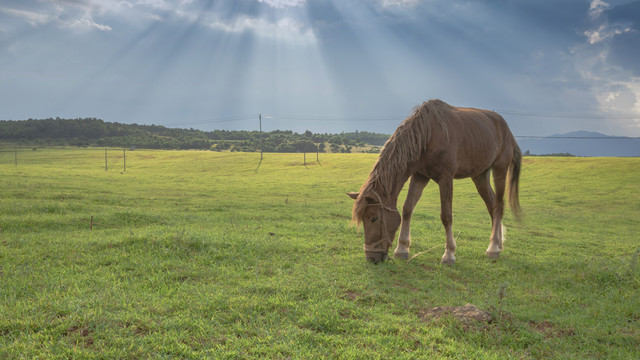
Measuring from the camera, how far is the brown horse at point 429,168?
6.14 metres

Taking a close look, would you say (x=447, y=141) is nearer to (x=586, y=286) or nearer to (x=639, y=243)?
(x=586, y=286)

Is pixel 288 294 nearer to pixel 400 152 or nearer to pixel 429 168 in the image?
pixel 400 152

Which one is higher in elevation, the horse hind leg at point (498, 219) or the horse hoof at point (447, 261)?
the horse hind leg at point (498, 219)

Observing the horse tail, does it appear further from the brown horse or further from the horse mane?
the horse mane

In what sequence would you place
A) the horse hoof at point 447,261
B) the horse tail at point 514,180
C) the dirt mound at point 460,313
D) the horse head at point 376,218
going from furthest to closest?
1. the horse tail at point 514,180
2. the horse hoof at point 447,261
3. the horse head at point 376,218
4. the dirt mound at point 460,313

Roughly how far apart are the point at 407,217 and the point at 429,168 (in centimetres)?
105

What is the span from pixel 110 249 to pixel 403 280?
5.17 meters

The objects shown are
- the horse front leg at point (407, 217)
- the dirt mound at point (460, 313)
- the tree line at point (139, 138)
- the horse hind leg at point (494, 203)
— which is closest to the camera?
the dirt mound at point (460, 313)

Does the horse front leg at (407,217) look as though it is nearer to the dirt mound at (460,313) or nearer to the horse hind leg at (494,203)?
the horse hind leg at (494,203)

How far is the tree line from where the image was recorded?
92.3 meters

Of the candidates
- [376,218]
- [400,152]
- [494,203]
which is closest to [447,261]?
[376,218]

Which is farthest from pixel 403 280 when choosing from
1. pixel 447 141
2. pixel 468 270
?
pixel 447 141

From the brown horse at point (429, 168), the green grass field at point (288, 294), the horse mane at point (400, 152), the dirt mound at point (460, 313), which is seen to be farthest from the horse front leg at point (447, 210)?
the dirt mound at point (460, 313)

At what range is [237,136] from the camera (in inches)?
5192
